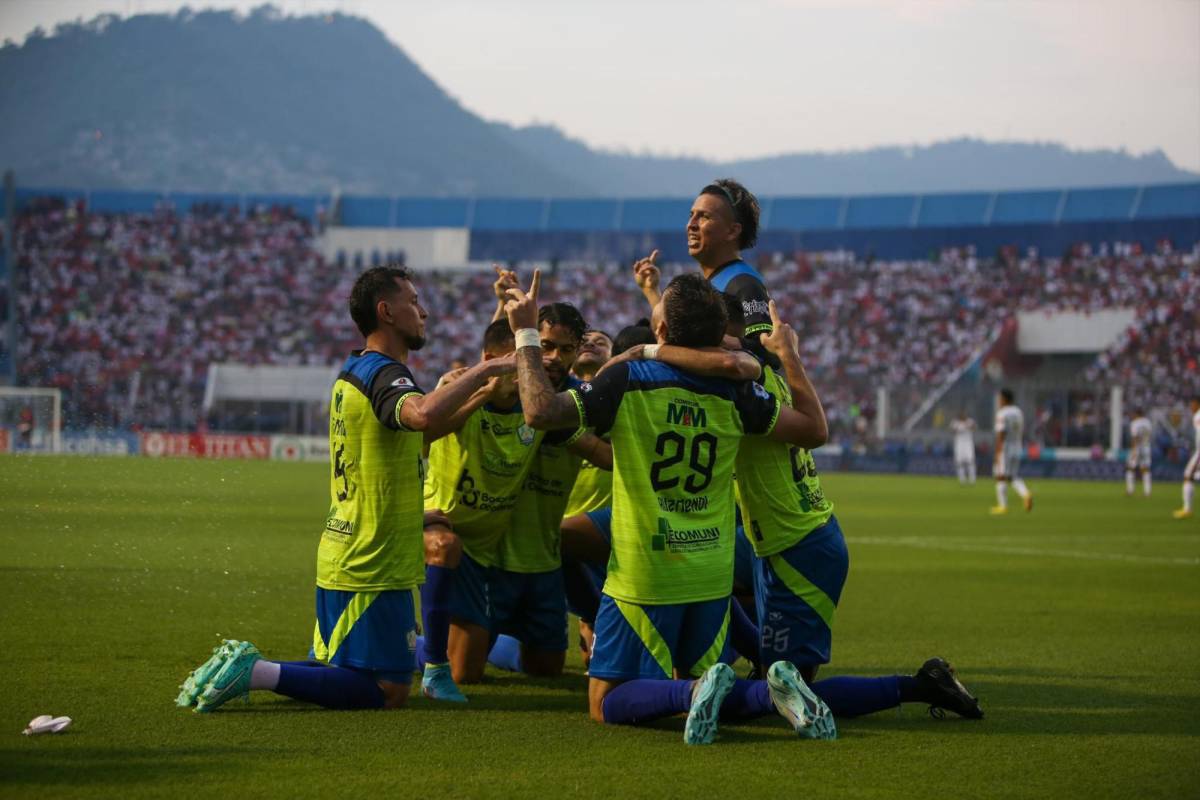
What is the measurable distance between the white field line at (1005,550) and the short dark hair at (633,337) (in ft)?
34.6

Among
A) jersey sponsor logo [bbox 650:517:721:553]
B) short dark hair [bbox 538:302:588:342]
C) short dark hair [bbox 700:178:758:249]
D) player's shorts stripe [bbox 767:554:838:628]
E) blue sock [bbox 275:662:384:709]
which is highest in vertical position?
short dark hair [bbox 700:178:758:249]

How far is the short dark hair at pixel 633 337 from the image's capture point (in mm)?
7887

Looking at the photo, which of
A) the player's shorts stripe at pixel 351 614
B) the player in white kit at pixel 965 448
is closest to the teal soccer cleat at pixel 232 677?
the player's shorts stripe at pixel 351 614

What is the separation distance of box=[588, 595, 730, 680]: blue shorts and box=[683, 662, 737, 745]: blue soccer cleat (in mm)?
356

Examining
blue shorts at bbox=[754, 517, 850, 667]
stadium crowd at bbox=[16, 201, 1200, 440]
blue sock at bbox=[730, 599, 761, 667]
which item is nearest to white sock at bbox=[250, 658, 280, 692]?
blue shorts at bbox=[754, 517, 850, 667]

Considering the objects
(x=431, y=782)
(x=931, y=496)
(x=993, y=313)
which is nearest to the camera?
(x=431, y=782)

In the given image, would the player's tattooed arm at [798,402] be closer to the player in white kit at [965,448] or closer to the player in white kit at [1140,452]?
the player in white kit at [1140,452]

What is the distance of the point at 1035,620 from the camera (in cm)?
1105

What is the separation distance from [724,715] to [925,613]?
18.5ft

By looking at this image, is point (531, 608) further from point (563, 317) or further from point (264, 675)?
point (264, 675)

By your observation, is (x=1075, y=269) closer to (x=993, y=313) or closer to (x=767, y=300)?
(x=993, y=313)

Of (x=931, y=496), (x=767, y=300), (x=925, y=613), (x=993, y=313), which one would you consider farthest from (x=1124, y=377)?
(x=767, y=300)

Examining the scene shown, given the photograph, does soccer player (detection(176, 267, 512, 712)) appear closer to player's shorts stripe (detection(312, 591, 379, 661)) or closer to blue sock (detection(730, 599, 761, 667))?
player's shorts stripe (detection(312, 591, 379, 661))

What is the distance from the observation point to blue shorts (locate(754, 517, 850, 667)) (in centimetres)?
677
